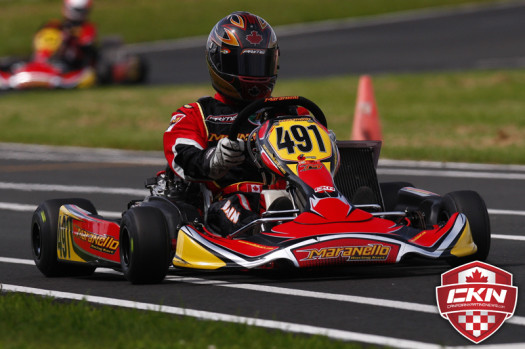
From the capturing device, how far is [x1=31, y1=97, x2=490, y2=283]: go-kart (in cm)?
628

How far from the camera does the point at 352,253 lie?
6.20m

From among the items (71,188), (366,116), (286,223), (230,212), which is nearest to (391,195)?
(230,212)

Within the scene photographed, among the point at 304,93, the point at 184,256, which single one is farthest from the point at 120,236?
the point at 304,93

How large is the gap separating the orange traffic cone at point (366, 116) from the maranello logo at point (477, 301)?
317 inches

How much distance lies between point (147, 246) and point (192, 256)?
25cm

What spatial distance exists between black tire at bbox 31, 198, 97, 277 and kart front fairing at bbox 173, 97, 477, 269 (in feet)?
3.71

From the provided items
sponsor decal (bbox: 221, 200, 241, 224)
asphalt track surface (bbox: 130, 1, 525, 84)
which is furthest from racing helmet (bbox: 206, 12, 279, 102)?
asphalt track surface (bbox: 130, 1, 525, 84)

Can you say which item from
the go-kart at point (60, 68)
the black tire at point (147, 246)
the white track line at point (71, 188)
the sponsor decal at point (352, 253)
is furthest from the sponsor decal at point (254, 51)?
the go-kart at point (60, 68)

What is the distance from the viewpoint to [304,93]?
2006 centimetres

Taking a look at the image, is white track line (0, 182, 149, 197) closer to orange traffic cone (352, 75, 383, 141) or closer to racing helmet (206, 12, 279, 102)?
orange traffic cone (352, 75, 383, 141)

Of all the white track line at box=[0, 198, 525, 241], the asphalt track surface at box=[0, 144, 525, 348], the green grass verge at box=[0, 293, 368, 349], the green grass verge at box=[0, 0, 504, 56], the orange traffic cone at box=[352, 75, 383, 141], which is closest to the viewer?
the green grass verge at box=[0, 293, 368, 349]

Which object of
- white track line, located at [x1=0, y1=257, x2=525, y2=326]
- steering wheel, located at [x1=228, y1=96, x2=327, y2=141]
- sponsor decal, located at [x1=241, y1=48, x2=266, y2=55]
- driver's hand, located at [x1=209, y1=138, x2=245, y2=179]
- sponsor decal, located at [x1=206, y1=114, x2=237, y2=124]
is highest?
sponsor decal, located at [x1=241, y1=48, x2=266, y2=55]

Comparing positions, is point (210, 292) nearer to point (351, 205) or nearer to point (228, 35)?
point (351, 205)

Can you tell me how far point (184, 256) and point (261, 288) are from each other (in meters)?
0.49
